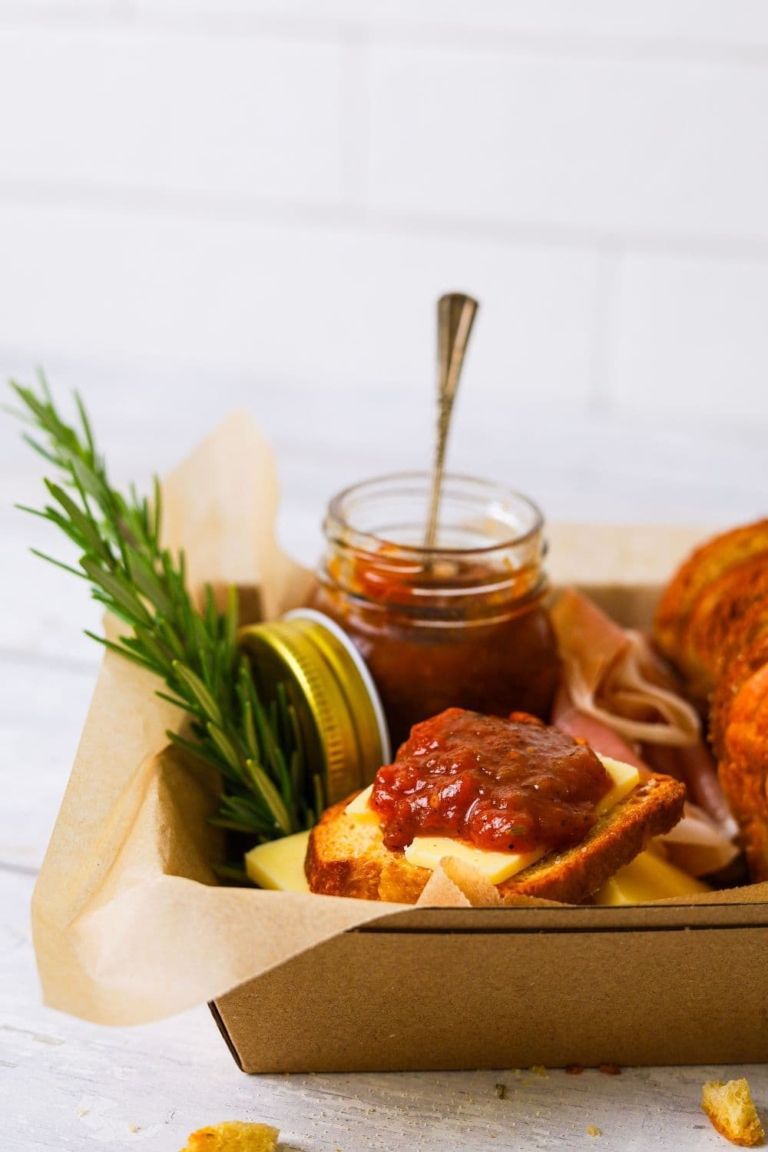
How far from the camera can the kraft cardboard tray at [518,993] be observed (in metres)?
1.02

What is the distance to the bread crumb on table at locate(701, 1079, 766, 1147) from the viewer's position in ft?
3.49

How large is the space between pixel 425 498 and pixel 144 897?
2.42 ft

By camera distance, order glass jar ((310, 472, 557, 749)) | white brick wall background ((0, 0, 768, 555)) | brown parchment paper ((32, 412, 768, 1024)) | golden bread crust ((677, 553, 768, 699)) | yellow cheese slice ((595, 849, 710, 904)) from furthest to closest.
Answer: white brick wall background ((0, 0, 768, 555)) < golden bread crust ((677, 553, 768, 699)) < glass jar ((310, 472, 557, 749)) < yellow cheese slice ((595, 849, 710, 904)) < brown parchment paper ((32, 412, 768, 1024))

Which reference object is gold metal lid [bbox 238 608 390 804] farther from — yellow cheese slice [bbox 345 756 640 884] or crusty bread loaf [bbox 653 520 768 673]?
crusty bread loaf [bbox 653 520 768 673]

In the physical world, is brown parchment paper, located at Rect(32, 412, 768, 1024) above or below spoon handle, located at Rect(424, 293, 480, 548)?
below

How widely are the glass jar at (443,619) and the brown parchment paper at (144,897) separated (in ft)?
0.75

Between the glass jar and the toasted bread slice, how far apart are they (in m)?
0.24

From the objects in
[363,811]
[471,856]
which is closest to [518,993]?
[471,856]

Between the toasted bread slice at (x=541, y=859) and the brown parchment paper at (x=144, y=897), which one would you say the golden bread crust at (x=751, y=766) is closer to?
the toasted bread slice at (x=541, y=859)

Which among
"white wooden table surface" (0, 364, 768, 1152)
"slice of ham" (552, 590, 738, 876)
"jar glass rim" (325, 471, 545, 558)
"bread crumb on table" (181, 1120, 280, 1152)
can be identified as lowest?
"white wooden table surface" (0, 364, 768, 1152)

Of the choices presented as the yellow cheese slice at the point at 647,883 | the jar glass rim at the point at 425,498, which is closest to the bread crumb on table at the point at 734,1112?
the yellow cheese slice at the point at 647,883

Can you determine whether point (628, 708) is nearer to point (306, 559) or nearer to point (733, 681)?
point (733, 681)

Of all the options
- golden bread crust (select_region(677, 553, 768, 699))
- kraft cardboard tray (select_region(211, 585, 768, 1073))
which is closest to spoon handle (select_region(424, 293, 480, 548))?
golden bread crust (select_region(677, 553, 768, 699))

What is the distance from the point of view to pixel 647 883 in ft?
3.96
